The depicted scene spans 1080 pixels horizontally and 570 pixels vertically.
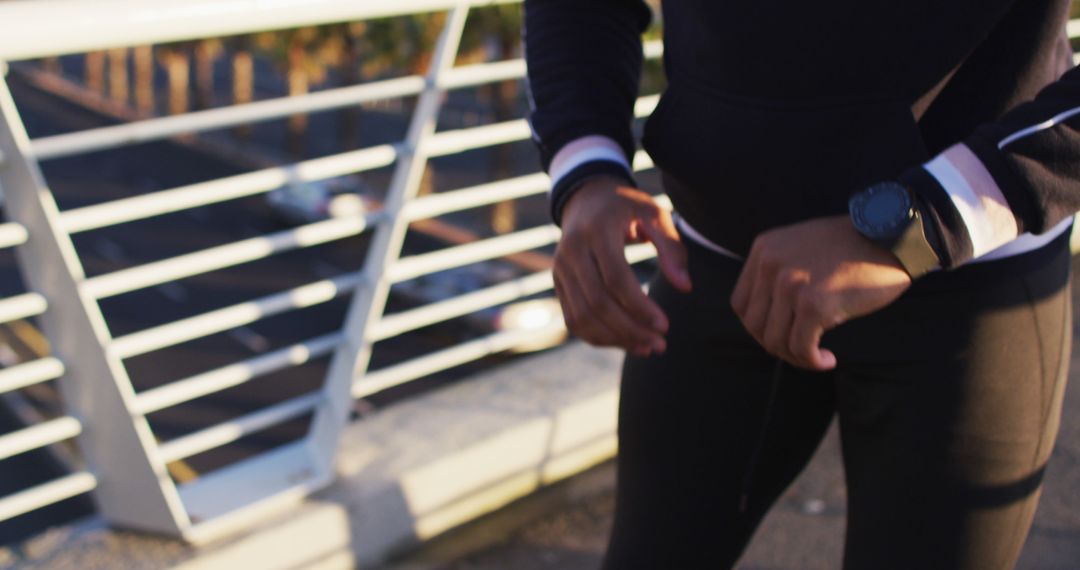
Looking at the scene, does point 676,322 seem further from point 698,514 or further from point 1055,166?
point 1055,166

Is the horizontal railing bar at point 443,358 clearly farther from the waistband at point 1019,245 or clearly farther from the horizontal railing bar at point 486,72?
the waistband at point 1019,245

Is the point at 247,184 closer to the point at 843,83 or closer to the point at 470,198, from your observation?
the point at 470,198

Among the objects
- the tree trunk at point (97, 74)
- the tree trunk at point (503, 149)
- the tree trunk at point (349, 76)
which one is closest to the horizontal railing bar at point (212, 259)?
the tree trunk at point (503, 149)

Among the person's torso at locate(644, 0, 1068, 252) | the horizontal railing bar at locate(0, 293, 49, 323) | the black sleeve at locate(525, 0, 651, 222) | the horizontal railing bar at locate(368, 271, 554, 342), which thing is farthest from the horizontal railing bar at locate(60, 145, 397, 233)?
the person's torso at locate(644, 0, 1068, 252)

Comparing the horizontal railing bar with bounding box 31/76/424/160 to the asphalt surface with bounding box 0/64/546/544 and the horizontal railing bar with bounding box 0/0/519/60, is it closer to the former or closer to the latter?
the horizontal railing bar with bounding box 0/0/519/60

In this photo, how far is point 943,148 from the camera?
1.17 meters

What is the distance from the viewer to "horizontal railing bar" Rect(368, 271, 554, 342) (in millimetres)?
2486

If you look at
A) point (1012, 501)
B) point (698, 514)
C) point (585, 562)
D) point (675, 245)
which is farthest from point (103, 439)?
point (1012, 501)

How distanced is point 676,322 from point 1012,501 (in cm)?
40

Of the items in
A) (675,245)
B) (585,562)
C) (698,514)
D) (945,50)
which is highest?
(945,50)

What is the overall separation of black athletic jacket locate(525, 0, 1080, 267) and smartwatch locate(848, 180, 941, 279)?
0.06ft

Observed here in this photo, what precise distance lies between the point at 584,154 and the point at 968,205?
413mm

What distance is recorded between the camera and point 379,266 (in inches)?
93.2

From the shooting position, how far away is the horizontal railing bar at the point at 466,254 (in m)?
2.46
